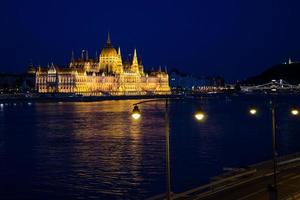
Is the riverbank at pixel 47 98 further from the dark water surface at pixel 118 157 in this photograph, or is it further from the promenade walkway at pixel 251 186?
the promenade walkway at pixel 251 186

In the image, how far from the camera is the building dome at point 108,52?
409 ft

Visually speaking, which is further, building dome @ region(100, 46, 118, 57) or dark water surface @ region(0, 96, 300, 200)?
building dome @ region(100, 46, 118, 57)

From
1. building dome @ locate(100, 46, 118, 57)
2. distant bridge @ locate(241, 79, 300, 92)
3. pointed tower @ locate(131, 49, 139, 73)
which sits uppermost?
building dome @ locate(100, 46, 118, 57)

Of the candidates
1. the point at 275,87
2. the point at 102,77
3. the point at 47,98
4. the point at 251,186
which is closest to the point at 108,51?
the point at 102,77

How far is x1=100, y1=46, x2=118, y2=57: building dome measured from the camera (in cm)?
12462

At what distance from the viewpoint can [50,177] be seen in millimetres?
18250

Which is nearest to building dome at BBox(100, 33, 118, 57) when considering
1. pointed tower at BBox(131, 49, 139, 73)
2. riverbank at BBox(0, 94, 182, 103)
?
pointed tower at BBox(131, 49, 139, 73)

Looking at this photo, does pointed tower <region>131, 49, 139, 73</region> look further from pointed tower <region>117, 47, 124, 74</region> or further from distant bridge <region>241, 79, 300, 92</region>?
distant bridge <region>241, 79, 300, 92</region>

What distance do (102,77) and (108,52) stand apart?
24.1 ft

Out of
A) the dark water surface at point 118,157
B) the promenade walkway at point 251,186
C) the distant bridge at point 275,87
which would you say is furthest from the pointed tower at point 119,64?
the promenade walkway at point 251,186

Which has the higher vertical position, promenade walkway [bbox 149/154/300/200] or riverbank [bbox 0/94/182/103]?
riverbank [bbox 0/94/182/103]

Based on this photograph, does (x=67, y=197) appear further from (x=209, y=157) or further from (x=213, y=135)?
(x=213, y=135)

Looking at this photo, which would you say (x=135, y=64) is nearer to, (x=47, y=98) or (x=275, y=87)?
(x=47, y=98)

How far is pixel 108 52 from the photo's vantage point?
124m
